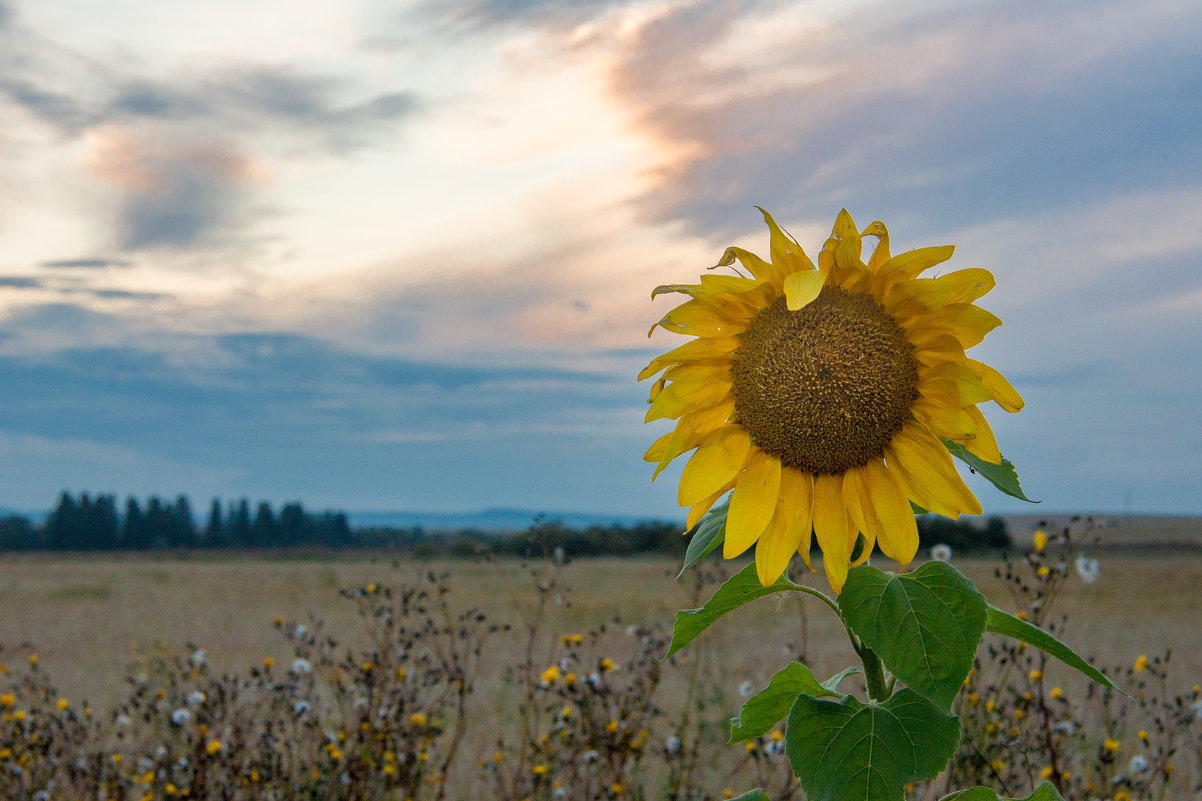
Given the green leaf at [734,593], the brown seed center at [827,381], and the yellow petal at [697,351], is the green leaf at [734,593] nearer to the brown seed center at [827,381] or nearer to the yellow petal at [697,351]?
the brown seed center at [827,381]

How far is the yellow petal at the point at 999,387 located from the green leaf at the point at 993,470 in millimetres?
101

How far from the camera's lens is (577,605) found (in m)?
21.6

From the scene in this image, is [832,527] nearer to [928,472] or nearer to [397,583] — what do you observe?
[928,472]

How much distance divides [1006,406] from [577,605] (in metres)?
20.6

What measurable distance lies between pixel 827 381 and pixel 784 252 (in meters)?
0.24

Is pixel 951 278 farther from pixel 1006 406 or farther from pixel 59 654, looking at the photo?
pixel 59 654

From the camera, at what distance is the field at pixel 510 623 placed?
8.67 metres

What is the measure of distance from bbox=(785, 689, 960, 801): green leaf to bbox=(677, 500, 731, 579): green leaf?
0.29m

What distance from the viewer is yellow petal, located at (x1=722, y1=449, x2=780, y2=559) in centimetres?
162

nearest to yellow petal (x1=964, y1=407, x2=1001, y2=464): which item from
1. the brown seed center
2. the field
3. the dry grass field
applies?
the brown seed center

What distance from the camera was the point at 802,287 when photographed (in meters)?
1.48

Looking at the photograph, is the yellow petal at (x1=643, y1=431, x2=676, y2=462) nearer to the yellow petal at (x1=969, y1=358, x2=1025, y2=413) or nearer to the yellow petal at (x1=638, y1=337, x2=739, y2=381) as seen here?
the yellow petal at (x1=638, y1=337, x2=739, y2=381)

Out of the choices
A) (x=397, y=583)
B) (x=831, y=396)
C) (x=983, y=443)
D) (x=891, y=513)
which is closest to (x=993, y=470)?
(x=983, y=443)

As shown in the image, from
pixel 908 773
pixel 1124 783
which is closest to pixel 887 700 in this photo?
pixel 908 773
